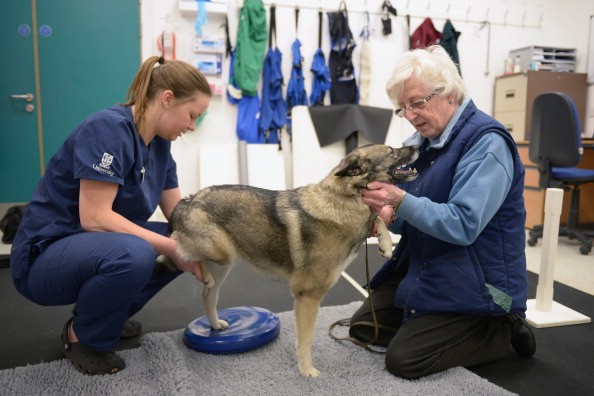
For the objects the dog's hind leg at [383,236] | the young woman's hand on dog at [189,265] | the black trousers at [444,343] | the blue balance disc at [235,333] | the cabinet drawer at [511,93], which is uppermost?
the cabinet drawer at [511,93]

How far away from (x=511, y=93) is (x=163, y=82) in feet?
18.1

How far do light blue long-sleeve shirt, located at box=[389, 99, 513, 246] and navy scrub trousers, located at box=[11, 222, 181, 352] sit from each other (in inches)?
44.3

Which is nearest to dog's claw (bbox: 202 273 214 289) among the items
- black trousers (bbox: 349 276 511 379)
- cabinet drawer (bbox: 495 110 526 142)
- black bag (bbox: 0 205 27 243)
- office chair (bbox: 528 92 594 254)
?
black trousers (bbox: 349 276 511 379)

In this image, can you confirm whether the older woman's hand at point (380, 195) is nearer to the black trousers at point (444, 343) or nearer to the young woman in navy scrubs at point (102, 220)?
the black trousers at point (444, 343)

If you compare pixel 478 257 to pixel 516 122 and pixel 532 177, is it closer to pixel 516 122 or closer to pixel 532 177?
pixel 532 177

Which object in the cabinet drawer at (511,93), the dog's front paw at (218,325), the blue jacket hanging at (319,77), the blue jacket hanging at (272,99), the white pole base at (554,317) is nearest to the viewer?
the dog's front paw at (218,325)

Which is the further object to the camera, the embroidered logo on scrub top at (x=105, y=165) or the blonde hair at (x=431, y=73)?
the blonde hair at (x=431, y=73)

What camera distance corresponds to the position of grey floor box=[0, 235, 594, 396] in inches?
77.5

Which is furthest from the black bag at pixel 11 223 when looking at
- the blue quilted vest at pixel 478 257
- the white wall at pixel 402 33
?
the blue quilted vest at pixel 478 257

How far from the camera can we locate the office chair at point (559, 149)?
422 centimetres

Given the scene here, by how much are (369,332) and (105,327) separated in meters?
1.29

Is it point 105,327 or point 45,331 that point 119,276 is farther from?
point 45,331

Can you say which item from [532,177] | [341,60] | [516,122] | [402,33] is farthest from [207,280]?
[516,122]

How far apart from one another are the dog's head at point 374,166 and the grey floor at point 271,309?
0.66 m
